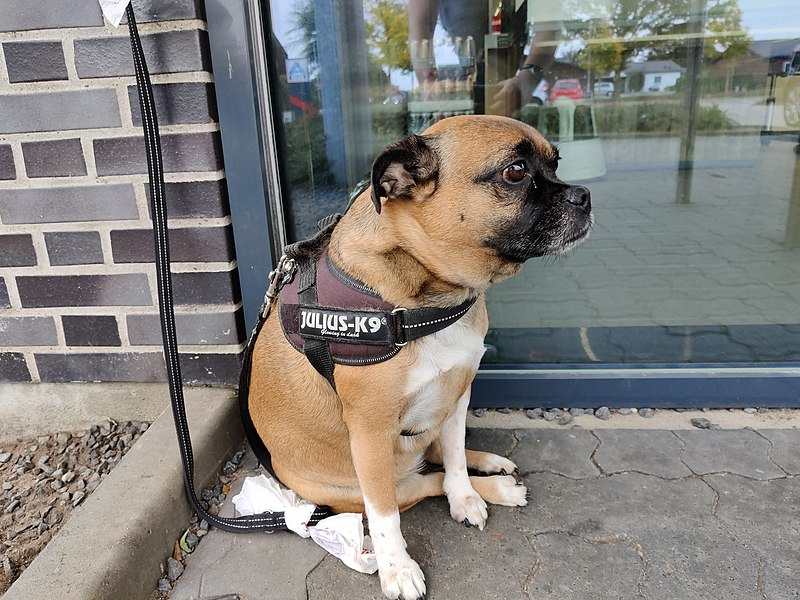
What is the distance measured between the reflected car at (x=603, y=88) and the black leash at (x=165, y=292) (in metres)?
1.99

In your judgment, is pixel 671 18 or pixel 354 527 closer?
pixel 354 527

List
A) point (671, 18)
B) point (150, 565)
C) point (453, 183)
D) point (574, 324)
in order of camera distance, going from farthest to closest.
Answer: point (574, 324) < point (671, 18) < point (150, 565) < point (453, 183)

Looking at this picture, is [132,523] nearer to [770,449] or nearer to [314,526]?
[314,526]

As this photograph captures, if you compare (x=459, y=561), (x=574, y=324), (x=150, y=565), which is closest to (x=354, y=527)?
(x=459, y=561)

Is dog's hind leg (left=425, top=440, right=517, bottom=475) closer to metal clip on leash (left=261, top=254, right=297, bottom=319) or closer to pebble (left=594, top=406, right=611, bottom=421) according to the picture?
pebble (left=594, top=406, right=611, bottom=421)

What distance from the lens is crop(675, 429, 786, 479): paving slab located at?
2.43m

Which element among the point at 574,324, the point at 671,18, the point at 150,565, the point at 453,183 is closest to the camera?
the point at 453,183

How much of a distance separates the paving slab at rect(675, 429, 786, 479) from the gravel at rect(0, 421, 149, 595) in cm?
247

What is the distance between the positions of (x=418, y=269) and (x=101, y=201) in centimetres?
151

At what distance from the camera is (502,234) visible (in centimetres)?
180

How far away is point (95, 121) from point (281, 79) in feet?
2.55

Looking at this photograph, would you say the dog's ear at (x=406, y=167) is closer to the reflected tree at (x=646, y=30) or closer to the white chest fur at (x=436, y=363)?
the white chest fur at (x=436, y=363)

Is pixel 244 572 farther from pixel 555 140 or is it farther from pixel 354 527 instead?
pixel 555 140

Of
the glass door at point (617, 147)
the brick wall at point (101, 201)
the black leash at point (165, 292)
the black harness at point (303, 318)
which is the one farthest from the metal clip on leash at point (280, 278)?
the glass door at point (617, 147)
